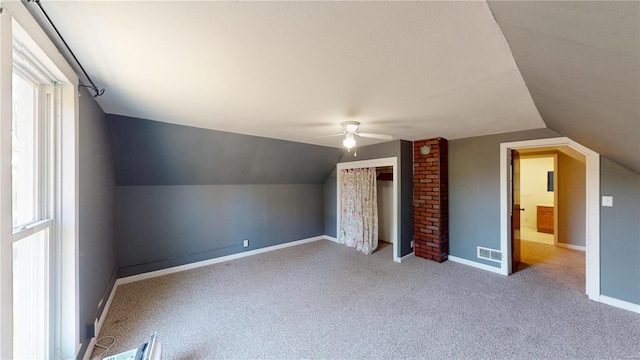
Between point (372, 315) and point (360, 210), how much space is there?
241cm

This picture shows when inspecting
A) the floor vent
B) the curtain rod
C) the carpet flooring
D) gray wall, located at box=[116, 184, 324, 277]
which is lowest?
the carpet flooring

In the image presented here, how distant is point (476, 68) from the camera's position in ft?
4.93

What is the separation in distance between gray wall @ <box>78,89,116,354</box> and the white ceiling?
293 mm

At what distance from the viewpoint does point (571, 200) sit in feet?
15.4

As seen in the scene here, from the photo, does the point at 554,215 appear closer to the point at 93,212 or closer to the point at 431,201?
the point at 431,201

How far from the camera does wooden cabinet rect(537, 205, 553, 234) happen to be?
5.86m

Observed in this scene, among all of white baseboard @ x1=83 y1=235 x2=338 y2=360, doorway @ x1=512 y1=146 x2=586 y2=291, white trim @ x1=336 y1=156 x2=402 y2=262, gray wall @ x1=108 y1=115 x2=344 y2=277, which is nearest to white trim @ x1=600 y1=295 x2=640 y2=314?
doorway @ x1=512 y1=146 x2=586 y2=291

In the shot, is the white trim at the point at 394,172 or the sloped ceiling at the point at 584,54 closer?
→ the sloped ceiling at the point at 584,54

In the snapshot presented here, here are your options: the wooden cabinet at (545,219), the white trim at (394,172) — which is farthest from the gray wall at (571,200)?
the white trim at (394,172)

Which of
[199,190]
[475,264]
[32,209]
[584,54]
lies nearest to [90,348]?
[32,209]

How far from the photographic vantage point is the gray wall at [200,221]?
3.37 m

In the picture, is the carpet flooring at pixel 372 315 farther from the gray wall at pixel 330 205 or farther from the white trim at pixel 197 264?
the gray wall at pixel 330 205

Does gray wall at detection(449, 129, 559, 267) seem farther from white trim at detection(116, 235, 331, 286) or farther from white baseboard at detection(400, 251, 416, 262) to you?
white trim at detection(116, 235, 331, 286)

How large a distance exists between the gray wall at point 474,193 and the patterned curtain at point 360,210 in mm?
1304
